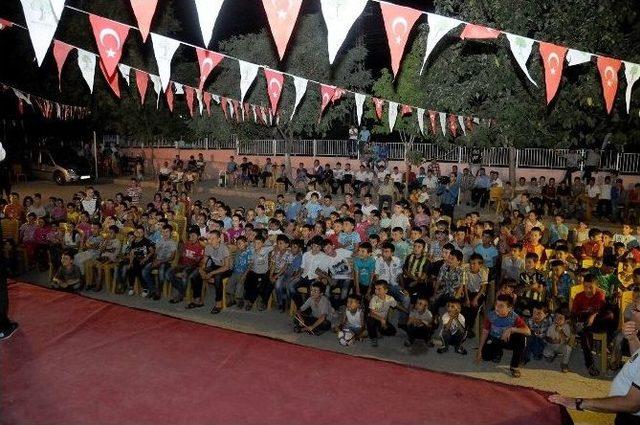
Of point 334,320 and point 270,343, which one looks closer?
point 270,343

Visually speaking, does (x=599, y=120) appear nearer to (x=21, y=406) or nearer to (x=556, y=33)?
(x=556, y=33)

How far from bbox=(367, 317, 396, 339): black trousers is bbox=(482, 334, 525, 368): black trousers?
3.83 feet

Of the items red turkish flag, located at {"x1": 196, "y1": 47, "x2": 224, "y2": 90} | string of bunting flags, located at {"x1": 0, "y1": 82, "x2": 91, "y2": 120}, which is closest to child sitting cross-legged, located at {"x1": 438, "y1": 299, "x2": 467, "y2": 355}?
red turkish flag, located at {"x1": 196, "y1": 47, "x2": 224, "y2": 90}

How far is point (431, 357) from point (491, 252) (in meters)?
2.41

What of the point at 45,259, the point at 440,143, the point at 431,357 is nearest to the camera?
the point at 431,357

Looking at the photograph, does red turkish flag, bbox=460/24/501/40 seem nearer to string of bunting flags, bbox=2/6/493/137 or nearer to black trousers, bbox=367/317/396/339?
black trousers, bbox=367/317/396/339

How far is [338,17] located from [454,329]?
150 inches

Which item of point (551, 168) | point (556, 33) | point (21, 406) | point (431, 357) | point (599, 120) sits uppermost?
point (556, 33)

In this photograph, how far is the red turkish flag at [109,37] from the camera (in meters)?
7.26

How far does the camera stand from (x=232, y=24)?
1264 inches

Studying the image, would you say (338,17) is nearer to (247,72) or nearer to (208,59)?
(247,72)

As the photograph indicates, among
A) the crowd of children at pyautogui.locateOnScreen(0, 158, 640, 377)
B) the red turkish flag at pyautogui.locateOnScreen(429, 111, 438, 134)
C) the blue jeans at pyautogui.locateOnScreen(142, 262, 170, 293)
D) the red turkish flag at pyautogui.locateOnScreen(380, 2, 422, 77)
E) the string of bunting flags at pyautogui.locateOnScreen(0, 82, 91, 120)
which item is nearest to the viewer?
the red turkish flag at pyautogui.locateOnScreen(380, 2, 422, 77)

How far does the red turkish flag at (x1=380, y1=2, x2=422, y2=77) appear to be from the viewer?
5.88 meters

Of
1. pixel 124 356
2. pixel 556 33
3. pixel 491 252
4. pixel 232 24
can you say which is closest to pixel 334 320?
pixel 491 252
